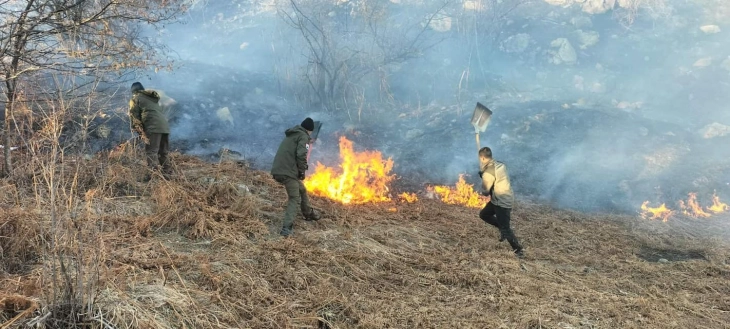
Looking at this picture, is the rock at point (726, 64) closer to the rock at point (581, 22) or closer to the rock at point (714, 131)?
the rock at point (714, 131)

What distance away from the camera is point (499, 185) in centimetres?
610


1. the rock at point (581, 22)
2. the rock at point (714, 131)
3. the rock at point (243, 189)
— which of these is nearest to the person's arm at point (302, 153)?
the rock at point (243, 189)

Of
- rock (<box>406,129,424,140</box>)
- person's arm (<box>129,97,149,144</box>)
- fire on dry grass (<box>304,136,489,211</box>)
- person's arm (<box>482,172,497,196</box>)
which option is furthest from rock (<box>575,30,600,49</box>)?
person's arm (<box>129,97,149,144</box>)

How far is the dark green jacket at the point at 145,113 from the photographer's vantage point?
23.6 ft

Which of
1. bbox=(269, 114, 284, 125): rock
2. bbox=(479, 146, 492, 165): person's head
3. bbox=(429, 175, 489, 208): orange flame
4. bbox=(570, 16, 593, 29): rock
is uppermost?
bbox=(570, 16, 593, 29): rock

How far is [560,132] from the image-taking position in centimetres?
1288

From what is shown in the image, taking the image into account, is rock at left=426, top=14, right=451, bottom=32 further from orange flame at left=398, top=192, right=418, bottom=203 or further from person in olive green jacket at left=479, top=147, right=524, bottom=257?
person in olive green jacket at left=479, top=147, right=524, bottom=257

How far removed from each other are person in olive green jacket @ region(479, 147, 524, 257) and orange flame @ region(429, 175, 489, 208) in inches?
108

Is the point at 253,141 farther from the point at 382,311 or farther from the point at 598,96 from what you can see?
the point at 598,96

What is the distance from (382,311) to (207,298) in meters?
1.57

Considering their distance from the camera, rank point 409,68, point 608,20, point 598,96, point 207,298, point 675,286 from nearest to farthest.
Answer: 1. point 207,298
2. point 675,286
3. point 598,96
4. point 409,68
5. point 608,20

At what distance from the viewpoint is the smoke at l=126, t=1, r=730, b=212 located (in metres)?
11.2

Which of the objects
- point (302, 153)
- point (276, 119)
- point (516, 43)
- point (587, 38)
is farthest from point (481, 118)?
point (587, 38)

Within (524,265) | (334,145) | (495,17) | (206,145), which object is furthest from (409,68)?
(524,265)
